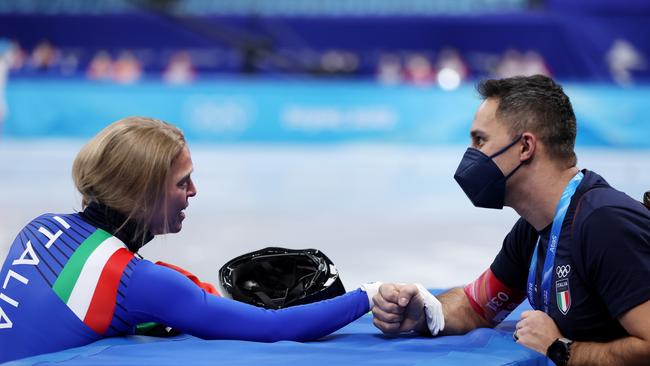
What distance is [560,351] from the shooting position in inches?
105

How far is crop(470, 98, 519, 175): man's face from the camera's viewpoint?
2900 mm

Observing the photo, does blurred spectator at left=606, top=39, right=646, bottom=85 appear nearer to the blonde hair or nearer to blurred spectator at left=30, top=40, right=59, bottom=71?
blurred spectator at left=30, top=40, right=59, bottom=71

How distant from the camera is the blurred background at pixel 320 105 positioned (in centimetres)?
749

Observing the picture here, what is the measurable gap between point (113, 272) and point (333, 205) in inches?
265

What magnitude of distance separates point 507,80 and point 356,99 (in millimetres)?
12894

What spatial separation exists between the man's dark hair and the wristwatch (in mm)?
565

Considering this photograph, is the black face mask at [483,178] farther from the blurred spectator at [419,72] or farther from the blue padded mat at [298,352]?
the blurred spectator at [419,72]

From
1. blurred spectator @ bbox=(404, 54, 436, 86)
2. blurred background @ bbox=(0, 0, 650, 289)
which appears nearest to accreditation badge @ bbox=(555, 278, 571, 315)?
blurred background @ bbox=(0, 0, 650, 289)

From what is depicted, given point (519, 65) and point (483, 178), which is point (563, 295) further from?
point (519, 65)

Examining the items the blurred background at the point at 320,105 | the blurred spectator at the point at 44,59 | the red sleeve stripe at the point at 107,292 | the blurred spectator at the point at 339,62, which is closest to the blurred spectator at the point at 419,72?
the blurred background at the point at 320,105

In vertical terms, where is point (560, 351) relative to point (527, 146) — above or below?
below

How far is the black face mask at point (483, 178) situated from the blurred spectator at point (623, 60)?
1833 centimetres

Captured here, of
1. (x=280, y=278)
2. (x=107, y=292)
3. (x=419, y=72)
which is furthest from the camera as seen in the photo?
(x=419, y=72)

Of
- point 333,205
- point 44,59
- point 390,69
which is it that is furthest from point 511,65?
point 333,205
